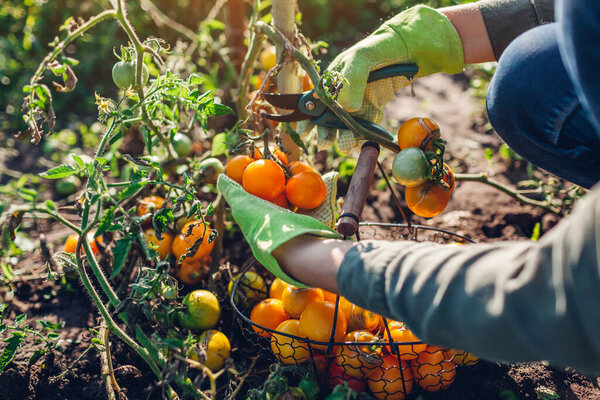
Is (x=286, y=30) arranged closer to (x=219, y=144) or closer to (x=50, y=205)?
(x=219, y=144)

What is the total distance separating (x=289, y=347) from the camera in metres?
1.25

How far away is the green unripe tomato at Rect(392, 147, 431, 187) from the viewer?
4.02ft

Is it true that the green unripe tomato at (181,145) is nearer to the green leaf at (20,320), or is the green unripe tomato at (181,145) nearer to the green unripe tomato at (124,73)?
the green unripe tomato at (124,73)

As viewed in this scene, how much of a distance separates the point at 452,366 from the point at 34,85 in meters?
1.21

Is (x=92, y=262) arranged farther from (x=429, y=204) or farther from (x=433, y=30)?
(x=433, y=30)

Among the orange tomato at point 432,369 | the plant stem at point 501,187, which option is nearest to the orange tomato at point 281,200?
the orange tomato at point 432,369

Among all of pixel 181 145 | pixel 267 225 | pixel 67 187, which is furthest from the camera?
pixel 67 187

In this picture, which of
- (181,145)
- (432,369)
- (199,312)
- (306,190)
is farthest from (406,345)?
(181,145)

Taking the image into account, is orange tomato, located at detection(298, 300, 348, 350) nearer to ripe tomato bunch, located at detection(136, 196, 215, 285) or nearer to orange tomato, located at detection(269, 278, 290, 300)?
orange tomato, located at detection(269, 278, 290, 300)

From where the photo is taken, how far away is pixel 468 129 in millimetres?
2559

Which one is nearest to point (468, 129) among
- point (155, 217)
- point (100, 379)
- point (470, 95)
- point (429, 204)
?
point (470, 95)

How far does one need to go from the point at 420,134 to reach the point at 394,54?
28cm

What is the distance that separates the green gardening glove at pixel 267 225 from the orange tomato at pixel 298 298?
207mm

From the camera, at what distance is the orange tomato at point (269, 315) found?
1352mm
